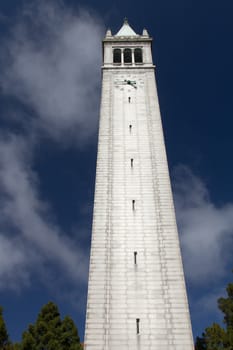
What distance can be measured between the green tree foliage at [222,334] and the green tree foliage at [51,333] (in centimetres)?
705

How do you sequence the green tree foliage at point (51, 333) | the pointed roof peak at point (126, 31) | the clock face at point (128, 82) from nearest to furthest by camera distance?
the green tree foliage at point (51, 333) → the clock face at point (128, 82) → the pointed roof peak at point (126, 31)

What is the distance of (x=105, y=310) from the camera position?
2059 cm

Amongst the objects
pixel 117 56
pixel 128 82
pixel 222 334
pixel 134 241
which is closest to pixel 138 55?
pixel 117 56

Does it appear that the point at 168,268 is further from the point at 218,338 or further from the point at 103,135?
the point at 103,135

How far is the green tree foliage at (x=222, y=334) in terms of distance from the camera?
20.7 metres

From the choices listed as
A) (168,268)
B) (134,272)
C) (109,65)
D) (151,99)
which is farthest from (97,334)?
(109,65)

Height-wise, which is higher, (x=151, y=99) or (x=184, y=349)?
(x=151, y=99)

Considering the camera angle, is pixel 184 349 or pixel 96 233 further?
pixel 96 233

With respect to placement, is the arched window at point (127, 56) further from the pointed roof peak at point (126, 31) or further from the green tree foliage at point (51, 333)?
the green tree foliage at point (51, 333)

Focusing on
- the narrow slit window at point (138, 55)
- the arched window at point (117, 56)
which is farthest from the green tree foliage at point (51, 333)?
the narrow slit window at point (138, 55)

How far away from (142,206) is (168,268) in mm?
4741

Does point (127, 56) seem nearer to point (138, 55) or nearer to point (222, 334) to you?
point (138, 55)

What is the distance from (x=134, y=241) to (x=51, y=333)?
6997 millimetres

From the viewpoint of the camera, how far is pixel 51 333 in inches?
816
